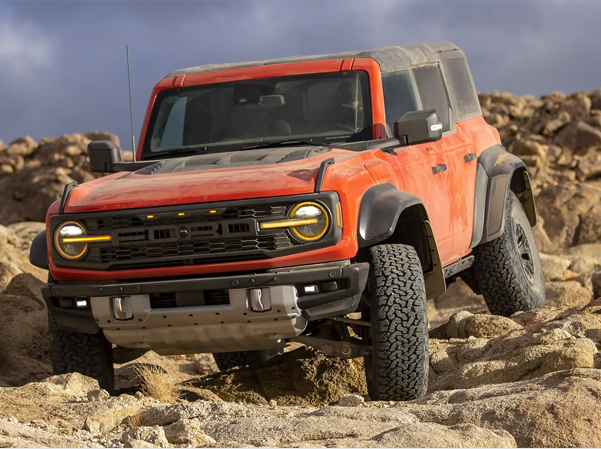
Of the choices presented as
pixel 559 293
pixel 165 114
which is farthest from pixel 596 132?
pixel 165 114

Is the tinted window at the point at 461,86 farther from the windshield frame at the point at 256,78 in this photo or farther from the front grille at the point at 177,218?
the front grille at the point at 177,218

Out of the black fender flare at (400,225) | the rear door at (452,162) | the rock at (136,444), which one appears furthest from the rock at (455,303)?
the rock at (136,444)

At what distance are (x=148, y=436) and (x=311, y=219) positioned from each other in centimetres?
153

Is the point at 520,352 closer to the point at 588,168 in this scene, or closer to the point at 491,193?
the point at 491,193

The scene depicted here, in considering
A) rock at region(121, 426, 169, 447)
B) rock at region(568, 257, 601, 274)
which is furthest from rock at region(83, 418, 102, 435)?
rock at region(568, 257, 601, 274)

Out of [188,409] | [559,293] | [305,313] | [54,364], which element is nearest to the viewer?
[188,409]

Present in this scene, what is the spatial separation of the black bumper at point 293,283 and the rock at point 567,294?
635cm

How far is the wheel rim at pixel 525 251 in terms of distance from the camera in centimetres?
919

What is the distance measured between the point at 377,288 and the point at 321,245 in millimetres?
502

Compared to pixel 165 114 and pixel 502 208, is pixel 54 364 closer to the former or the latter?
pixel 165 114

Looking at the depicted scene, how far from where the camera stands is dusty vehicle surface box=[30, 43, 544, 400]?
577 centimetres

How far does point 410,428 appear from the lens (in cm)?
468

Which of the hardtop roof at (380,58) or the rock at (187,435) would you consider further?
the hardtop roof at (380,58)

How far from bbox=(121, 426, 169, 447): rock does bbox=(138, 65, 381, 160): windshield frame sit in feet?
8.45
